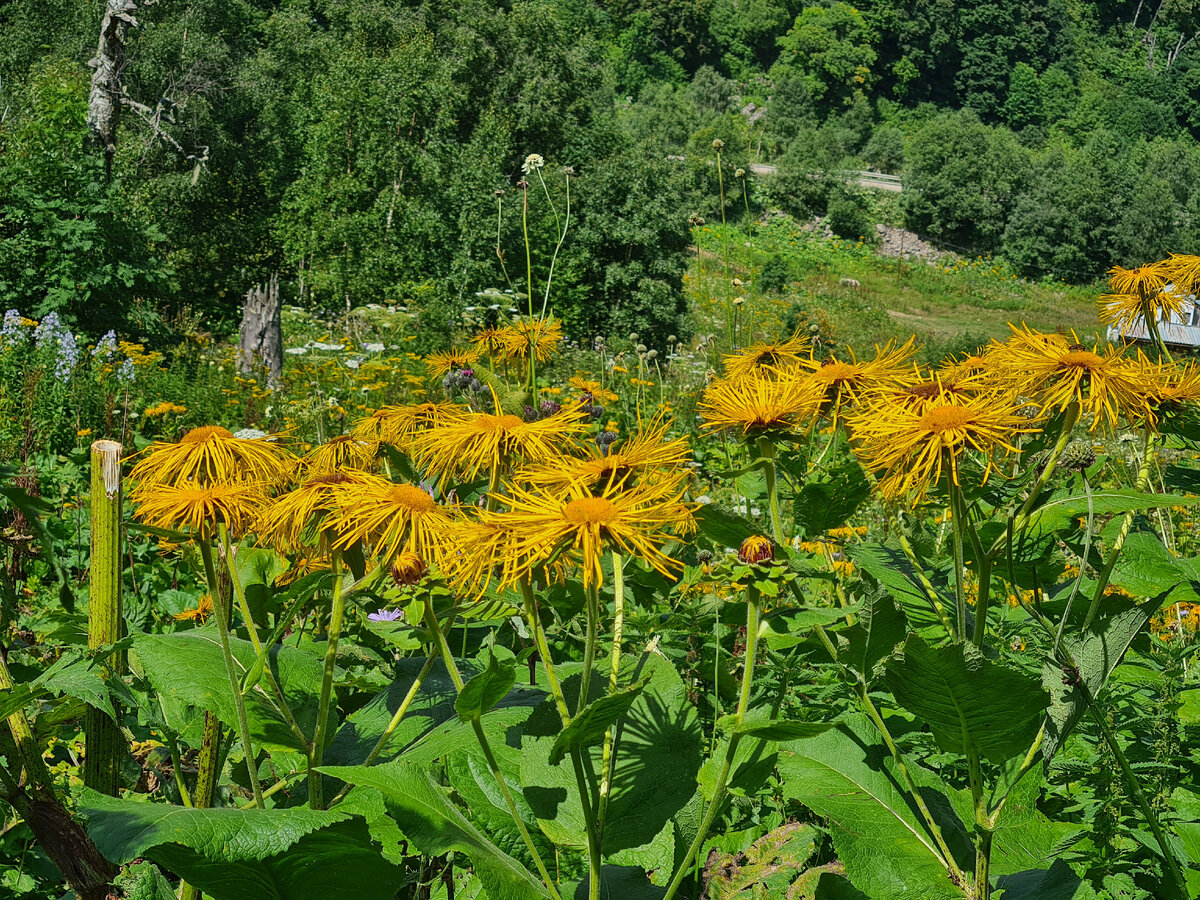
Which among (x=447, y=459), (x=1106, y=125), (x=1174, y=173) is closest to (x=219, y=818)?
(x=447, y=459)

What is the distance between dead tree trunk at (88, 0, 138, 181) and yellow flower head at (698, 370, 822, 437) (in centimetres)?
1108

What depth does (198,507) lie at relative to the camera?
952 mm

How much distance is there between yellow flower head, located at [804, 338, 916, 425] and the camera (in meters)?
1.11

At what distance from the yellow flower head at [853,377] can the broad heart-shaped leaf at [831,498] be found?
9cm

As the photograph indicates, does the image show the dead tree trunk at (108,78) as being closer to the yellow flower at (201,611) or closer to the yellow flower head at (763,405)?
the yellow flower at (201,611)

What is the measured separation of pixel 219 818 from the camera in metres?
0.79

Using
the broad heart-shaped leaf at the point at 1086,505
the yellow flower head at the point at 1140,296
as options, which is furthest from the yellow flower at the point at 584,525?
the yellow flower head at the point at 1140,296

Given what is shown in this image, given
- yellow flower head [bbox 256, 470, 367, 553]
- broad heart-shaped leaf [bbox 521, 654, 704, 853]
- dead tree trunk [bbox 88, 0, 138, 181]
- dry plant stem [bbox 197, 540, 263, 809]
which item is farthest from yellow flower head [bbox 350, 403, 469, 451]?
dead tree trunk [bbox 88, 0, 138, 181]

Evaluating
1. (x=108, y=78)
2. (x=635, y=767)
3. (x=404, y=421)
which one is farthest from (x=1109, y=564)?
(x=108, y=78)

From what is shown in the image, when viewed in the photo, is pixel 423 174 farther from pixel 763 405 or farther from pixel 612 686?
pixel 612 686

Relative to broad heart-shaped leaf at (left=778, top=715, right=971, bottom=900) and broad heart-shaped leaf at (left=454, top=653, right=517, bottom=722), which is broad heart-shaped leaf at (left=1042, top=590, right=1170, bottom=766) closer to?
broad heart-shaped leaf at (left=778, top=715, right=971, bottom=900)

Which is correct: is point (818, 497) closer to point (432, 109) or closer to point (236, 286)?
point (432, 109)

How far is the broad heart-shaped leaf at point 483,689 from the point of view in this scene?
75cm

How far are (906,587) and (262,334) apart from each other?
6.68 metres
